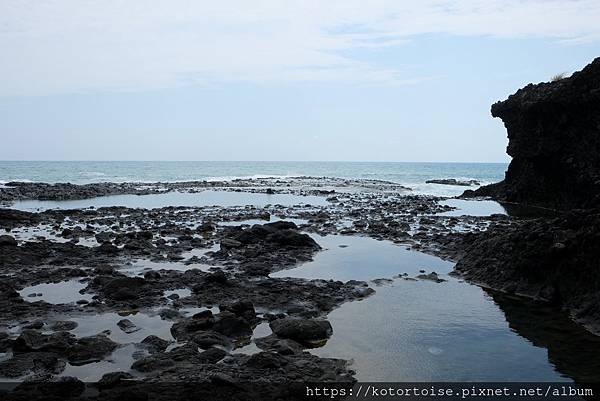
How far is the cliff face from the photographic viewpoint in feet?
115

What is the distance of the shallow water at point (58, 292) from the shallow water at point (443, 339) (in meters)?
7.84

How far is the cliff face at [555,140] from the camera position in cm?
3503

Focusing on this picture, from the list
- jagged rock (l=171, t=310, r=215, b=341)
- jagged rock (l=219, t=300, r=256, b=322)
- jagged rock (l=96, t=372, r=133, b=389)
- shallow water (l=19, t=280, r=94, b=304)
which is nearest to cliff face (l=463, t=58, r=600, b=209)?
jagged rock (l=219, t=300, r=256, b=322)

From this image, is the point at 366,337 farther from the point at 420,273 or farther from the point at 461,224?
the point at 461,224

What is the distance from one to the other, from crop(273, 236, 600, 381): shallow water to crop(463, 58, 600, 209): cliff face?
18357 millimetres

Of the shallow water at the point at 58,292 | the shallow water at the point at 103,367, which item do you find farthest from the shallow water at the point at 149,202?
the shallow water at the point at 103,367

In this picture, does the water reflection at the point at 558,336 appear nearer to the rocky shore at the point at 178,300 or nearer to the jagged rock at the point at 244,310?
the rocky shore at the point at 178,300

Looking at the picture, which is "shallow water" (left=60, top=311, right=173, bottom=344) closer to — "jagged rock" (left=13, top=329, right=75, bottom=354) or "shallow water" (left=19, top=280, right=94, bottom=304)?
"jagged rock" (left=13, top=329, right=75, bottom=354)

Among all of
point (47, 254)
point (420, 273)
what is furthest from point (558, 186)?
point (47, 254)

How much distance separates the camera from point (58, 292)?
49.3 feet

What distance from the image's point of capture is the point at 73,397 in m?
7.62

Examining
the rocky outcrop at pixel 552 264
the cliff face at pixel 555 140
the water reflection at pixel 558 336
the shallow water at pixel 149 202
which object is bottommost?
the shallow water at pixel 149 202

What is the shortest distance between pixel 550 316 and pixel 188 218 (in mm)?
26791

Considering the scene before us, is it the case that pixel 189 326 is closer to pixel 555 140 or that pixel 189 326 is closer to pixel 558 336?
pixel 558 336
